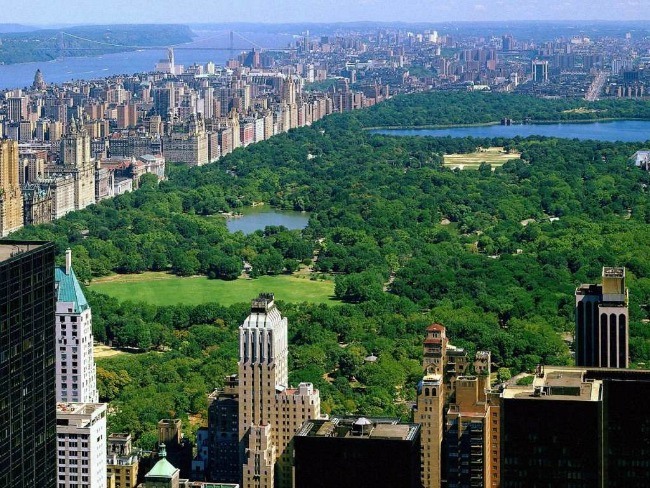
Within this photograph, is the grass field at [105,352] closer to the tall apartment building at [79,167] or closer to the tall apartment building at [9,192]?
the tall apartment building at [9,192]

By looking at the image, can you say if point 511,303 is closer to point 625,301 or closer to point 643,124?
point 625,301

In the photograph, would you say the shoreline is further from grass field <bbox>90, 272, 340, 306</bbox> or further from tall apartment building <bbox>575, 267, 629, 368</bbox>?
tall apartment building <bbox>575, 267, 629, 368</bbox>

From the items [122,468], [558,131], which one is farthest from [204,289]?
[558,131]

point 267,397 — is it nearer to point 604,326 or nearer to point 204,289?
point 604,326

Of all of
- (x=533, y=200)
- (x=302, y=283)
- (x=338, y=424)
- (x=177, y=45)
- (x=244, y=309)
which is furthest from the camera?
(x=177, y=45)

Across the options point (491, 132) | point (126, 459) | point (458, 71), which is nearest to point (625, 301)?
point (126, 459)

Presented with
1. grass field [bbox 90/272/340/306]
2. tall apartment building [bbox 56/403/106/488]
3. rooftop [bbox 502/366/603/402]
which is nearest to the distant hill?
grass field [bbox 90/272/340/306]
